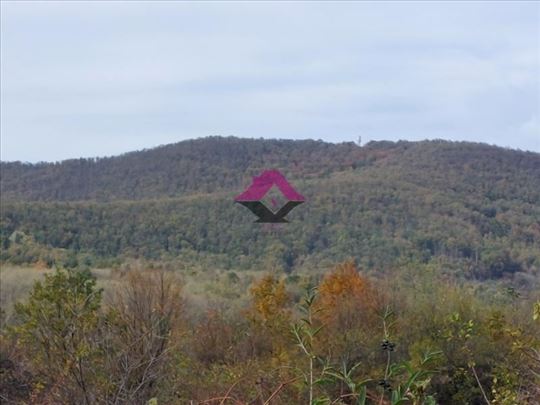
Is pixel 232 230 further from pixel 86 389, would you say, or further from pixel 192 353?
pixel 86 389

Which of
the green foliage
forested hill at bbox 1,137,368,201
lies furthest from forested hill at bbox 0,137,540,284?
the green foliage

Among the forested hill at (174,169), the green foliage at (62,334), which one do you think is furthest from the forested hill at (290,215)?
the green foliage at (62,334)

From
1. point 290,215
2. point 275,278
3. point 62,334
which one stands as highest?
point 290,215

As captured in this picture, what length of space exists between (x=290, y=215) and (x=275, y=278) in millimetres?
11062

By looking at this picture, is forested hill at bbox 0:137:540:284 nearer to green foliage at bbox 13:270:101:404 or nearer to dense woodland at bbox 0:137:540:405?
dense woodland at bbox 0:137:540:405

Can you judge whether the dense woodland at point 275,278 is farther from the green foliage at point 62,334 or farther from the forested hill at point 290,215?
the forested hill at point 290,215

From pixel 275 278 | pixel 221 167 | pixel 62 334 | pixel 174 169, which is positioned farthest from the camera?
pixel 174 169

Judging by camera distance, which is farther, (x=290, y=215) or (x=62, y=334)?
(x=290, y=215)

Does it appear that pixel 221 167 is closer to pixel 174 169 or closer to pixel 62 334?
pixel 174 169

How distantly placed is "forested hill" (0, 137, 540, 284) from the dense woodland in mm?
130

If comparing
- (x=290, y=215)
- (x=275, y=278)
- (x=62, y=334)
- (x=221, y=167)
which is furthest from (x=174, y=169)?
(x=62, y=334)

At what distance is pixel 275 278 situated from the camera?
34500 mm

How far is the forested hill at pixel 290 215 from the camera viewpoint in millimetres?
38312

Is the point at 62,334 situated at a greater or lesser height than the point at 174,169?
lesser
